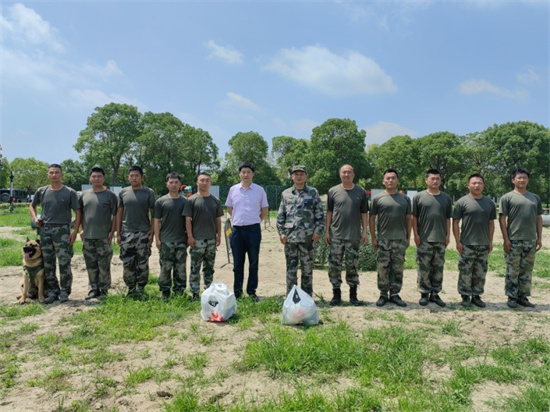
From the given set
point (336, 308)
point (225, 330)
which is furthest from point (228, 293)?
point (336, 308)

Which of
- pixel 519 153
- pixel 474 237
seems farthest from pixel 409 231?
pixel 519 153

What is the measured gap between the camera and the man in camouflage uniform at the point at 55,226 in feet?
17.4

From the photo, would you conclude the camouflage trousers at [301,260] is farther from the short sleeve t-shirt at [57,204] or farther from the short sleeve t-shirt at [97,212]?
the short sleeve t-shirt at [57,204]

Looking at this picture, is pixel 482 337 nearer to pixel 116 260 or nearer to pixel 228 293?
pixel 228 293

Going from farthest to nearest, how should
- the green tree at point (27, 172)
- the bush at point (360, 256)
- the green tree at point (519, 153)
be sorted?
the green tree at point (27, 172)
the green tree at point (519, 153)
the bush at point (360, 256)

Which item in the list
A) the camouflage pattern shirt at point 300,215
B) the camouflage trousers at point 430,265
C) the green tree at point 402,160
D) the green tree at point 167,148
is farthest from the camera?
the green tree at point 402,160

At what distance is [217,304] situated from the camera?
447cm

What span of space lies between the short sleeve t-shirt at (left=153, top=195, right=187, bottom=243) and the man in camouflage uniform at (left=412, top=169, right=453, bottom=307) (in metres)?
3.35

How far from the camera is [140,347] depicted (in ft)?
12.4

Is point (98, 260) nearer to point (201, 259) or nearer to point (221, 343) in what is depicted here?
point (201, 259)

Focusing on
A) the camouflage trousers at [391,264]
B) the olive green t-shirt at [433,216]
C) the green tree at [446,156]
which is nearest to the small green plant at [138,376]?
the camouflage trousers at [391,264]

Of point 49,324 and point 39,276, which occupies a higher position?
point 39,276

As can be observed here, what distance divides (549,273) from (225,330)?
728cm

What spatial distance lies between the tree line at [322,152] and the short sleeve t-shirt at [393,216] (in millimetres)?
33343
